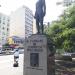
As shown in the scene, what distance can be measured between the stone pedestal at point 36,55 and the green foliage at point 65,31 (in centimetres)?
594

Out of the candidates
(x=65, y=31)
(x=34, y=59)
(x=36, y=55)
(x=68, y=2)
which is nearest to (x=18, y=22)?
(x=68, y=2)

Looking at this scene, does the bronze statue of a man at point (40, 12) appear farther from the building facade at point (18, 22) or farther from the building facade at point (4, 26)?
the building facade at point (18, 22)

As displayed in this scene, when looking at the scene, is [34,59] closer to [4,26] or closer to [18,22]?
[4,26]

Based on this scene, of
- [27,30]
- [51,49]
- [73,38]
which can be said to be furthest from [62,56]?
[27,30]

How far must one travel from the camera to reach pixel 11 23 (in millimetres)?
115812

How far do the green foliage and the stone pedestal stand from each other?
19.5ft

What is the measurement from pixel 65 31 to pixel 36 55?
260 inches

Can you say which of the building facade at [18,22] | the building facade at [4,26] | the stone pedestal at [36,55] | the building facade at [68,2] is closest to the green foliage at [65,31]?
the building facade at [68,2]

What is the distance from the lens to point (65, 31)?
17078mm

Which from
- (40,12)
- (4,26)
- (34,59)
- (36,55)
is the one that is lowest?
(34,59)

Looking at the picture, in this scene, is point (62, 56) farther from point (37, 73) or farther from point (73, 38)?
point (37, 73)

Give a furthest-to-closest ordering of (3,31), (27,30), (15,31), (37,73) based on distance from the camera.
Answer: (27,30) < (15,31) < (3,31) < (37,73)

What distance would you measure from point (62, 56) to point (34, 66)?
659 inches

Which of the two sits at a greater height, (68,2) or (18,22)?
(18,22)
